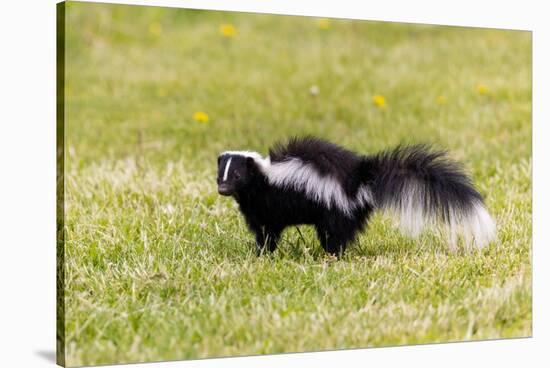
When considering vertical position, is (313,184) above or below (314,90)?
below

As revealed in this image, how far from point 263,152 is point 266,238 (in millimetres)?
3324

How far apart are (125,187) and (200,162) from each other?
138cm

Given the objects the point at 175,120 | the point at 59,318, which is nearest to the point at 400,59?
the point at 175,120

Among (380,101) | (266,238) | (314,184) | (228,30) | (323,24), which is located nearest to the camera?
(314,184)

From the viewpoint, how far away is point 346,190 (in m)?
6.34

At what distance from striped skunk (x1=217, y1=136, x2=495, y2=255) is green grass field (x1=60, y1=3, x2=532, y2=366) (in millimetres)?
269

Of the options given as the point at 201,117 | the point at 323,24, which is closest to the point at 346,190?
the point at 201,117

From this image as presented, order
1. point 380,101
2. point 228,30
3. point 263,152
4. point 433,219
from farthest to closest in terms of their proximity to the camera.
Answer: point 228,30 → point 380,101 → point 263,152 → point 433,219

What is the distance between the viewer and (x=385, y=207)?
6.42 m

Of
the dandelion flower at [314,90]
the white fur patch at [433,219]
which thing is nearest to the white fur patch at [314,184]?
the white fur patch at [433,219]

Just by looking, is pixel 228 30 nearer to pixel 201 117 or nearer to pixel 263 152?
pixel 201 117

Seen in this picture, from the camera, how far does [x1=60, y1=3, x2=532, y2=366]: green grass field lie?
225 inches

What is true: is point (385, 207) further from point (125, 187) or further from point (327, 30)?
point (327, 30)

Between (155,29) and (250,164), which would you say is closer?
(250,164)
